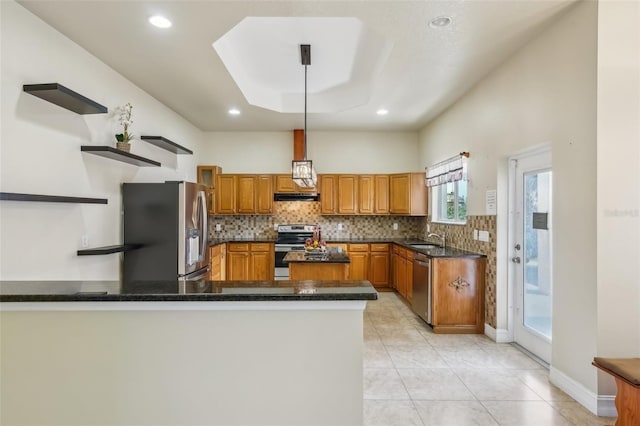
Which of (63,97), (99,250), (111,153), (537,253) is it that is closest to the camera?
(63,97)

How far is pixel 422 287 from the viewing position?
4.36 m

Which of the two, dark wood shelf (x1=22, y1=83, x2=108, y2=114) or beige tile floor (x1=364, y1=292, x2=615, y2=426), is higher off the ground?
dark wood shelf (x1=22, y1=83, x2=108, y2=114)

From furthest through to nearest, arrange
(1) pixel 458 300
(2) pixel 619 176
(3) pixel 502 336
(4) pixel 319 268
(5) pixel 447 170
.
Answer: (5) pixel 447 170 → (1) pixel 458 300 → (4) pixel 319 268 → (3) pixel 502 336 → (2) pixel 619 176

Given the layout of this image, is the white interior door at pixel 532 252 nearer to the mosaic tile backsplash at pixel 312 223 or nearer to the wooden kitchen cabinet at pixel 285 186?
the mosaic tile backsplash at pixel 312 223

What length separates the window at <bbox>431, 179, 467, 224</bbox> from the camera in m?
4.94

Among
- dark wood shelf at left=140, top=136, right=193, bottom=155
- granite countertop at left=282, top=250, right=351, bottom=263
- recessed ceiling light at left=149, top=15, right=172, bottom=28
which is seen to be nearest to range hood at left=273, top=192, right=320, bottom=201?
dark wood shelf at left=140, top=136, right=193, bottom=155

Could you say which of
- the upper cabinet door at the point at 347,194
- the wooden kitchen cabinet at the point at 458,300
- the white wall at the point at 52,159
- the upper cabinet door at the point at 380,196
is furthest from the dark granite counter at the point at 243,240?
the wooden kitchen cabinet at the point at 458,300

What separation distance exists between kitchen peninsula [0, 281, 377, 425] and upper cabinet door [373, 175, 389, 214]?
491cm

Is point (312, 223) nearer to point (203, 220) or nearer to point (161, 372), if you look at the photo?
point (203, 220)

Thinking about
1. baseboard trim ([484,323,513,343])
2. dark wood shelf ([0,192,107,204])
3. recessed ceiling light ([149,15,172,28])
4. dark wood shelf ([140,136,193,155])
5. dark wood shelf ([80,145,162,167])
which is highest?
recessed ceiling light ([149,15,172,28])

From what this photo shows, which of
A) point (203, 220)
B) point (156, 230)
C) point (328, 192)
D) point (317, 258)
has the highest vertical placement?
point (328, 192)

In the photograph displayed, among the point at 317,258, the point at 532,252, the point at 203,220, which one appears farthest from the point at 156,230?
the point at 532,252

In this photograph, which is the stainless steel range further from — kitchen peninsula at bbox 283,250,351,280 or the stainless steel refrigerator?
the stainless steel refrigerator

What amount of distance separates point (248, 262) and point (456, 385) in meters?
4.14
